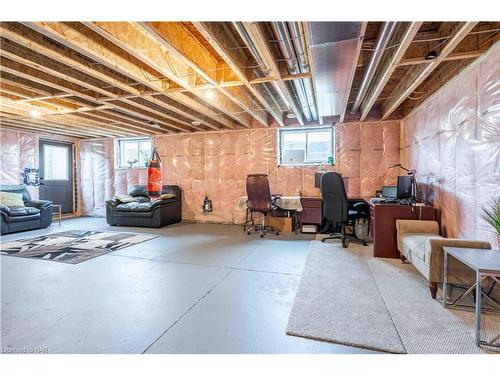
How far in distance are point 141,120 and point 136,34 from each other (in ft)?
10.7

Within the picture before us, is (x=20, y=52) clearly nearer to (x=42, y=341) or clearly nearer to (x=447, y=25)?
(x=42, y=341)

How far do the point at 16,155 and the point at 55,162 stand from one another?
1.07 metres

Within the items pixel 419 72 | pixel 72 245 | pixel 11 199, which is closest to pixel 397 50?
pixel 419 72

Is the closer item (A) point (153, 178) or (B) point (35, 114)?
(A) point (153, 178)

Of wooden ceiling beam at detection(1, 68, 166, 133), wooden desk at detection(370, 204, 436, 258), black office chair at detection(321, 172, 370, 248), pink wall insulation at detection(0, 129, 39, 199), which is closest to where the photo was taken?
wooden desk at detection(370, 204, 436, 258)

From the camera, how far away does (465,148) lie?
2707 millimetres

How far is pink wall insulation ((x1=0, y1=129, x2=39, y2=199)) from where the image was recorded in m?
5.93

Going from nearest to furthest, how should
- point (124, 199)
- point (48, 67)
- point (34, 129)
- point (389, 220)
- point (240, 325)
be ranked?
point (240, 325)
point (48, 67)
point (389, 220)
point (124, 199)
point (34, 129)

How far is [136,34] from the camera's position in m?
2.41

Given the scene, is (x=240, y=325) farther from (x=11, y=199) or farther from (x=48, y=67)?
(x=11, y=199)

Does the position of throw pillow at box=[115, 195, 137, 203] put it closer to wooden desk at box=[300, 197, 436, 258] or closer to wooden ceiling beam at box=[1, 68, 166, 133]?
wooden ceiling beam at box=[1, 68, 166, 133]

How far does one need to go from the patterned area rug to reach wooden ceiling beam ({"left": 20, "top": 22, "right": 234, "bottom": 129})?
245 centimetres

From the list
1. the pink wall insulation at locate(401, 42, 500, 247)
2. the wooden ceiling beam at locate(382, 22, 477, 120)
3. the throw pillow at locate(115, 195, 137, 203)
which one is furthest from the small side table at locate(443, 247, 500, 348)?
the throw pillow at locate(115, 195, 137, 203)
